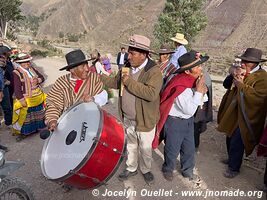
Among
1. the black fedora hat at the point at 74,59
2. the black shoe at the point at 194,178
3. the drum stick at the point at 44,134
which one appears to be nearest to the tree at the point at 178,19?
the black shoe at the point at 194,178

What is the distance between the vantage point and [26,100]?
539 centimetres

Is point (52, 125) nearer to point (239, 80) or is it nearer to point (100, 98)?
point (100, 98)

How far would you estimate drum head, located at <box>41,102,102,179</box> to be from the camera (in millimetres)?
2771

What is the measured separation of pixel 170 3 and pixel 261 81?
1771cm

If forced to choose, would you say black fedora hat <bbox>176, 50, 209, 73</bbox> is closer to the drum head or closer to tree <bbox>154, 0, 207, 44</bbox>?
the drum head

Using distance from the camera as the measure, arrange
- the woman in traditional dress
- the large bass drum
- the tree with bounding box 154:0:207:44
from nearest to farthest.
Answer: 1. the large bass drum
2. the woman in traditional dress
3. the tree with bounding box 154:0:207:44

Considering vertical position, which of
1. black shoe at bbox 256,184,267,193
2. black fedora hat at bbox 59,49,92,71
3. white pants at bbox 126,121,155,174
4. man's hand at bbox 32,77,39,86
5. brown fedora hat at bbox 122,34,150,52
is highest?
brown fedora hat at bbox 122,34,150,52

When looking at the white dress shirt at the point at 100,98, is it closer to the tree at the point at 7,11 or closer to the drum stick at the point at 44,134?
the drum stick at the point at 44,134

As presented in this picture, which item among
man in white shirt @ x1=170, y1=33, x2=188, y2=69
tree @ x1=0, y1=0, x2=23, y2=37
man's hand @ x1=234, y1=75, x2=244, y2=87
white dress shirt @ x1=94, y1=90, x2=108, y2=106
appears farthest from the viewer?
tree @ x1=0, y1=0, x2=23, y2=37

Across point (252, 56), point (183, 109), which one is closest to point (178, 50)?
point (252, 56)

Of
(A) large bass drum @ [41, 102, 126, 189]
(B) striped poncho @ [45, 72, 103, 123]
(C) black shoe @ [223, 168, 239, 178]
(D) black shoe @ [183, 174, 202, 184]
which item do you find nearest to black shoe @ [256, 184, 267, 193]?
(C) black shoe @ [223, 168, 239, 178]

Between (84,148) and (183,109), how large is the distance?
1413mm

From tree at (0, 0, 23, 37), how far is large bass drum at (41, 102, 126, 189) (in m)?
22.4

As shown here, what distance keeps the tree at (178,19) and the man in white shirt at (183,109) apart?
1658 cm
